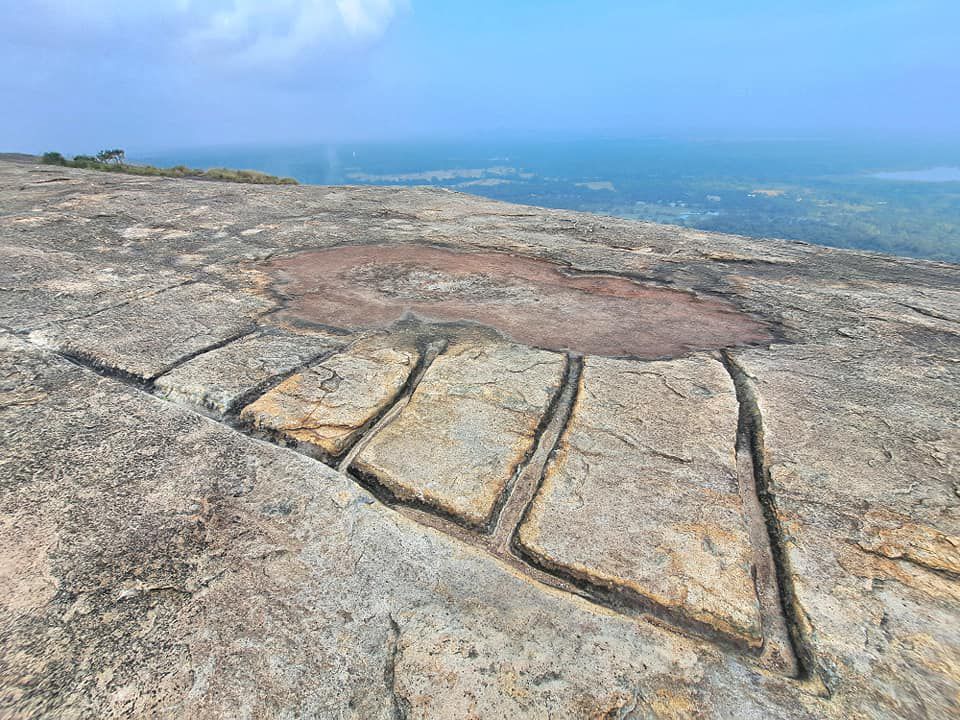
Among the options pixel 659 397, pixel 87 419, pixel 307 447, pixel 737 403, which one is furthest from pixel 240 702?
pixel 737 403

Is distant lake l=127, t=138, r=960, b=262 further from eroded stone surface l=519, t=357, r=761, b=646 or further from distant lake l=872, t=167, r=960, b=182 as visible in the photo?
eroded stone surface l=519, t=357, r=761, b=646

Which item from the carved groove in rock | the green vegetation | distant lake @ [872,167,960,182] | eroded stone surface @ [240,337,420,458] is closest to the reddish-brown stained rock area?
eroded stone surface @ [240,337,420,458]

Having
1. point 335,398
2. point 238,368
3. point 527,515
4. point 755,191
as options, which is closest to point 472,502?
point 527,515

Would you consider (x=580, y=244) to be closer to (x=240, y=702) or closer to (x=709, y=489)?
(x=709, y=489)

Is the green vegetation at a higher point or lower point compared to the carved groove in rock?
lower

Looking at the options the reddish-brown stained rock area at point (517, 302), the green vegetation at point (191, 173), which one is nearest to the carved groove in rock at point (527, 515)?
the reddish-brown stained rock area at point (517, 302)

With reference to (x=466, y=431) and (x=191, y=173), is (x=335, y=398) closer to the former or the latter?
(x=466, y=431)

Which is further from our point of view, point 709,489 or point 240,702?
point 709,489
